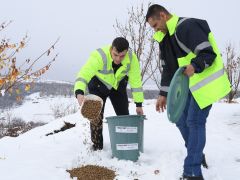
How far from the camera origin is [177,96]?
3.81 metres

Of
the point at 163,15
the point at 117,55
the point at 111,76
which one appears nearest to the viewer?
the point at 163,15

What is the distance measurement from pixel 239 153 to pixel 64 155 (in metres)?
2.46

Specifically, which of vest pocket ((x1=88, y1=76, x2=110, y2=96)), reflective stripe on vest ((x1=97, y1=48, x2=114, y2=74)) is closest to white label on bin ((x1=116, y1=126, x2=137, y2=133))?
vest pocket ((x1=88, y1=76, x2=110, y2=96))

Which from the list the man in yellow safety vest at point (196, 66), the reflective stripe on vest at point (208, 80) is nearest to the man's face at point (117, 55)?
the man in yellow safety vest at point (196, 66)

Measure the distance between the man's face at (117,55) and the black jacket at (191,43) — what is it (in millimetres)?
644

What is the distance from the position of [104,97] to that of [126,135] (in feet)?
2.18

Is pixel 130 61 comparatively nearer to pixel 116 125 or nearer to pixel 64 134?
pixel 116 125

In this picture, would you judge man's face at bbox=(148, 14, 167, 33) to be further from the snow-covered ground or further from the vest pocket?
the snow-covered ground

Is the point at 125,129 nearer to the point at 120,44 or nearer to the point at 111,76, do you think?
the point at 111,76

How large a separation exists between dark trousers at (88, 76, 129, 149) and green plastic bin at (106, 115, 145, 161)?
406 millimetres

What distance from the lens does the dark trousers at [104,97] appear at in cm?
493

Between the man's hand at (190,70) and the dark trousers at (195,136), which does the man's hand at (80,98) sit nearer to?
the dark trousers at (195,136)

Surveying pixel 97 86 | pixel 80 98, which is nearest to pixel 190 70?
pixel 80 98

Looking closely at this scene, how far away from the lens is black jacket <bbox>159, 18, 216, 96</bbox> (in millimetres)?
3393
